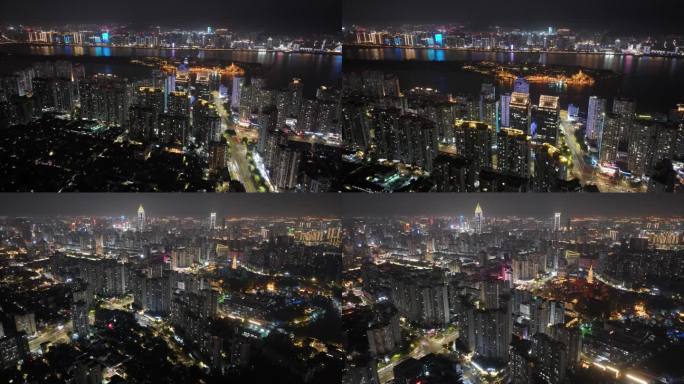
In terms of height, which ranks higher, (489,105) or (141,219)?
(489,105)

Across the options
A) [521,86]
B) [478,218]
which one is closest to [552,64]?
[521,86]

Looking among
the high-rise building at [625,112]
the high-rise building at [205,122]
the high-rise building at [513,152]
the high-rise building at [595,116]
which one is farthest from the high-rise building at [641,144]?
the high-rise building at [205,122]

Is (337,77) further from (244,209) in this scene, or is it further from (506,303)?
(506,303)

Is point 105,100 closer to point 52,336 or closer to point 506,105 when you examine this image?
point 52,336

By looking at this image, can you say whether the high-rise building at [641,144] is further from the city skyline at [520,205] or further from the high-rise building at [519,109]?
the high-rise building at [519,109]

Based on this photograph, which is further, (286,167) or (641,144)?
(286,167)

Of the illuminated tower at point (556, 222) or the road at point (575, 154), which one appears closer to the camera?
the road at point (575, 154)
